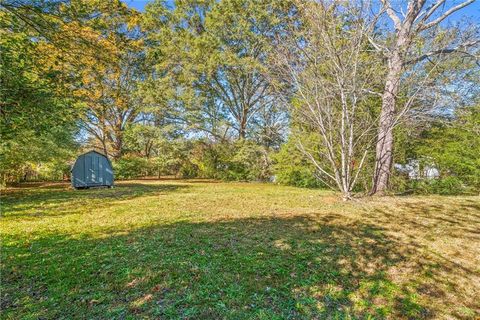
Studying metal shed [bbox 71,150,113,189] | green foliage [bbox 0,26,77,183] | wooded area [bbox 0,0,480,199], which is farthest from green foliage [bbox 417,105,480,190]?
metal shed [bbox 71,150,113,189]

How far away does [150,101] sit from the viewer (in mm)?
18312

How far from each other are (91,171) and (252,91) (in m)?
12.0

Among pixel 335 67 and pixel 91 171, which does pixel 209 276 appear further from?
pixel 91 171

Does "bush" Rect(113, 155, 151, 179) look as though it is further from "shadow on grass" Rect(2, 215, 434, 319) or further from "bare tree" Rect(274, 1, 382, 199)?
"shadow on grass" Rect(2, 215, 434, 319)

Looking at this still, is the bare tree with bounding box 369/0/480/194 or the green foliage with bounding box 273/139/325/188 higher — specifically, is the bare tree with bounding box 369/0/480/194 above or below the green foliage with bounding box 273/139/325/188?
above

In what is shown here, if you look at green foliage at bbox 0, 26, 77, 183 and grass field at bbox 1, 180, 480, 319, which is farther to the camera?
green foliage at bbox 0, 26, 77, 183

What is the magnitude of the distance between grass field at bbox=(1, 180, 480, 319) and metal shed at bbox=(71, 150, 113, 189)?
19.9ft

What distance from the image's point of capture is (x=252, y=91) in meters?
19.6

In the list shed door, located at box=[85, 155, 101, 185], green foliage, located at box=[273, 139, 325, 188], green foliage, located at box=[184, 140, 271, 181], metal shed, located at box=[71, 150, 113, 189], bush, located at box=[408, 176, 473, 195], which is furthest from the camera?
green foliage, located at box=[184, 140, 271, 181]

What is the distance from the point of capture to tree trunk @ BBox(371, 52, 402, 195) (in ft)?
26.1

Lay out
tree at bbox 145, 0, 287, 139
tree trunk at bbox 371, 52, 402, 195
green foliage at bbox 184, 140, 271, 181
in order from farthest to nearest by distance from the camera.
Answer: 1. green foliage at bbox 184, 140, 271, 181
2. tree at bbox 145, 0, 287, 139
3. tree trunk at bbox 371, 52, 402, 195

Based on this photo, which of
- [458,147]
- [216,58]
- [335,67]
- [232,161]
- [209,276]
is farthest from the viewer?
[232,161]

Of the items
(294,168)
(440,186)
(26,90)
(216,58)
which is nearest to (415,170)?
(440,186)

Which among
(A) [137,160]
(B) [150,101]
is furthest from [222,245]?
(A) [137,160]
